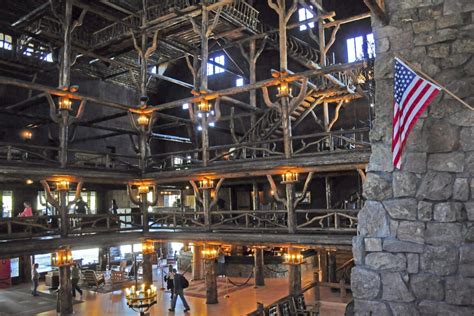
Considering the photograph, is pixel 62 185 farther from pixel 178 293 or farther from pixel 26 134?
pixel 26 134

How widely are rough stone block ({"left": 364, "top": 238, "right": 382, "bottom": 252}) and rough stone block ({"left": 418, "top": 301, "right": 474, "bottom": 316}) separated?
0.89m

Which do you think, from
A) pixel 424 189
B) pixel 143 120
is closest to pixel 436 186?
pixel 424 189

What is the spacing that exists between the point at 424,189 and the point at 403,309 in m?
1.69

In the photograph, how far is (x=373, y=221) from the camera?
5906 millimetres

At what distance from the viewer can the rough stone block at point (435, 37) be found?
5652mm

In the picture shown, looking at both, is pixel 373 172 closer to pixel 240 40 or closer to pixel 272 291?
pixel 272 291

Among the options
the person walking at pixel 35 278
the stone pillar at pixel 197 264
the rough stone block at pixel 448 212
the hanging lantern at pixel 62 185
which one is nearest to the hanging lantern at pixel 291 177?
the hanging lantern at pixel 62 185

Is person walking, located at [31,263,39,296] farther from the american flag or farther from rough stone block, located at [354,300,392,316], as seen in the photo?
the american flag

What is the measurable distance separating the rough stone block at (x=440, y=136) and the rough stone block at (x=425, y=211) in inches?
29.3

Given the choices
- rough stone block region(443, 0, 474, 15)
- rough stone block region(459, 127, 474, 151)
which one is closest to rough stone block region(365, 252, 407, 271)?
A: rough stone block region(459, 127, 474, 151)

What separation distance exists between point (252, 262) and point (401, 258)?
19.1 m

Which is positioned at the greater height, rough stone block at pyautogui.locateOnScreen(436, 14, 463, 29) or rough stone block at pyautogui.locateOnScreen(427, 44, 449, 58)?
rough stone block at pyautogui.locateOnScreen(436, 14, 463, 29)

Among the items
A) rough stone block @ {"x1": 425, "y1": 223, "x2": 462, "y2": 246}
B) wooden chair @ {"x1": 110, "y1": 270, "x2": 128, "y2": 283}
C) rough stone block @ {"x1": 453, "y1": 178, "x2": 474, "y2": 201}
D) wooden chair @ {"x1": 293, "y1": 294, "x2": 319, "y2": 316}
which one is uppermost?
rough stone block @ {"x1": 453, "y1": 178, "x2": 474, "y2": 201}

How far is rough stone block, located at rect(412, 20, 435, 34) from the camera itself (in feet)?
19.0
